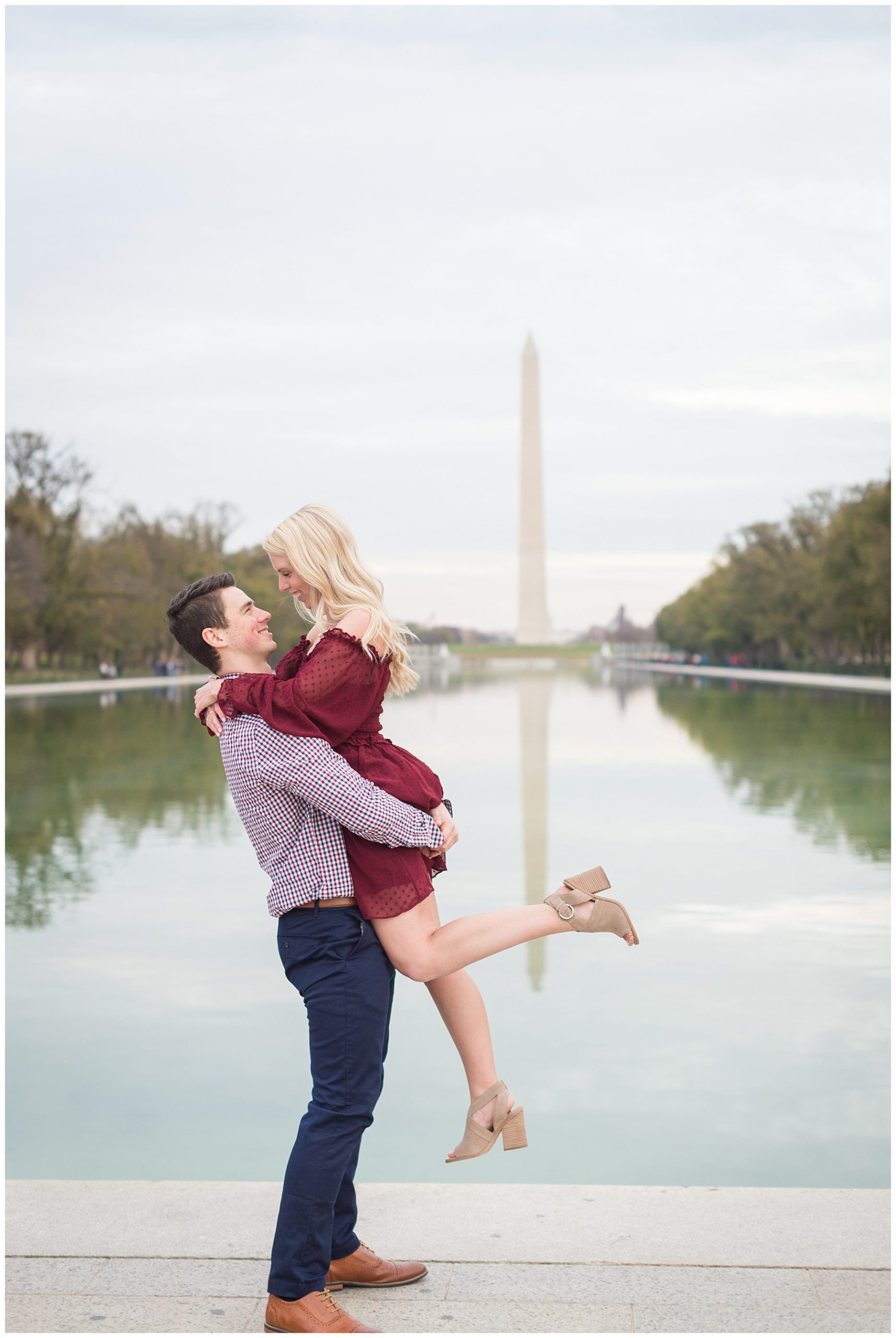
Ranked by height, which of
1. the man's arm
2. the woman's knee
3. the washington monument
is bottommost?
the woman's knee

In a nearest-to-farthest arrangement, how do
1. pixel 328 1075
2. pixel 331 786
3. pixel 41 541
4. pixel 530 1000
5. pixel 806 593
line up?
pixel 331 786, pixel 328 1075, pixel 530 1000, pixel 41 541, pixel 806 593

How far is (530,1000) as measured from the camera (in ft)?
23.2

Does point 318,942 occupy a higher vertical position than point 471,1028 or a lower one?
higher

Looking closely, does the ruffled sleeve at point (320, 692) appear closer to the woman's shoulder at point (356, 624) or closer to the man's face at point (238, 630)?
the woman's shoulder at point (356, 624)

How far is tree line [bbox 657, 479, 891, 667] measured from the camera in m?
51.6

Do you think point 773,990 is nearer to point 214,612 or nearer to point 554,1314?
point 554,1314

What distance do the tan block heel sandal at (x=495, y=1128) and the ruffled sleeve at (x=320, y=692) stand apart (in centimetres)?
92

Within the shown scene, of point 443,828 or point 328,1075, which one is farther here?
point 443,828

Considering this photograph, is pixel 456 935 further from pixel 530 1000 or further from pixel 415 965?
pixel 530 1000

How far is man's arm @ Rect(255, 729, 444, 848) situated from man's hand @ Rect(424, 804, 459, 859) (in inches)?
4.8

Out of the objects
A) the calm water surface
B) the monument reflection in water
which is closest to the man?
the monument reflection in water

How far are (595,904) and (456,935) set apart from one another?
327 millimetres

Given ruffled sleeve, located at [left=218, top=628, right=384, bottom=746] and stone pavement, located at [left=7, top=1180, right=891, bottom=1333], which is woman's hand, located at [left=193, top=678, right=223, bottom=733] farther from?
stone pavement, located at [left=7, top=1180, right=891, bottom=1333]

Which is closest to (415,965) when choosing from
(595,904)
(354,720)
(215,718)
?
(595,904)
